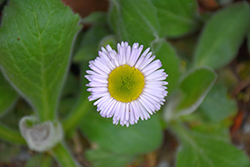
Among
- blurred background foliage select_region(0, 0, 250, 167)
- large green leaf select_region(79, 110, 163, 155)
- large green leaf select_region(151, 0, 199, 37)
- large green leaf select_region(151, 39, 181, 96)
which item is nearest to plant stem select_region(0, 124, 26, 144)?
blurred background foliage select_region(0, 0, 250, 167)

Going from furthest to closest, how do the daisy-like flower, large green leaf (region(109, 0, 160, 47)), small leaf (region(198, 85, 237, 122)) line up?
small leaf (region(198, 85, 237, 122))
large green leaf (region(109, 0, 160, 47))
the daisy-like flower

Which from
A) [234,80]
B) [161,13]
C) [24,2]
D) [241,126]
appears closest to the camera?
[24,2]

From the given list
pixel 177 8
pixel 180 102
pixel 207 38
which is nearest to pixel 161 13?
pixel 177 8

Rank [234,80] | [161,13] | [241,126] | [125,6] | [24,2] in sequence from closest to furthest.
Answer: [24,2]
[125,6]
[161,13]
[234,80]
[241,126]

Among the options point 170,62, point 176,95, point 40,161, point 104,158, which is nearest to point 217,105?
point 176,95

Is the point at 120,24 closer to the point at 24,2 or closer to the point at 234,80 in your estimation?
the point at 24,2

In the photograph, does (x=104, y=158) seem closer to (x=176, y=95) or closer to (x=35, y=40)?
(x=176, y=95)

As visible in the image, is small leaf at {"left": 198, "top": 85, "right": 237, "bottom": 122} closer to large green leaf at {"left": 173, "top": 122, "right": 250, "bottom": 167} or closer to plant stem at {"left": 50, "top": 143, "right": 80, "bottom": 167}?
large green leaf at {"left": 173, "top": 122, "right": 250, "bottom": 167}
